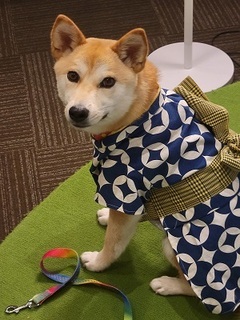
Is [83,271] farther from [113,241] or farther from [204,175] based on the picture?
[204,175]

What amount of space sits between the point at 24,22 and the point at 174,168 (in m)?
2.06

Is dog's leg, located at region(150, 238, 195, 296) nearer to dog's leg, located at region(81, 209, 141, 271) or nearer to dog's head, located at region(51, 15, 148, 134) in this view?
dog's leg, located at region(81, 209, 141, 271)

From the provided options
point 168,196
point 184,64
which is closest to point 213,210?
point 168,196

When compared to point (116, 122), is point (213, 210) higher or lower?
lower

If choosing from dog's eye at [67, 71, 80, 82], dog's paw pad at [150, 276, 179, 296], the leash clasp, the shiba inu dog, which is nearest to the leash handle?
the leash clasp

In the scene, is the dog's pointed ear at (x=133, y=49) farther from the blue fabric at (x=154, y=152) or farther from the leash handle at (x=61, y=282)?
the leash handle at (x=61, y=282)

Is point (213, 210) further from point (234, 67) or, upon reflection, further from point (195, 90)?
point (234, 67)

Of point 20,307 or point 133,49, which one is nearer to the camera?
point 133,49

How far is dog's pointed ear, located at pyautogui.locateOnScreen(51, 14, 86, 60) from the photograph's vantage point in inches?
55.8

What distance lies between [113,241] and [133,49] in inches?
23.3

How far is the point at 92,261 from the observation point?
1.77 m

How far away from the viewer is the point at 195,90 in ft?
5.06

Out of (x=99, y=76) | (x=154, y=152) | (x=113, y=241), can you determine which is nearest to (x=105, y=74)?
(x=99, y=76)

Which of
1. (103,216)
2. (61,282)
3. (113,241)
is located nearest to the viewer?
(113,241)
